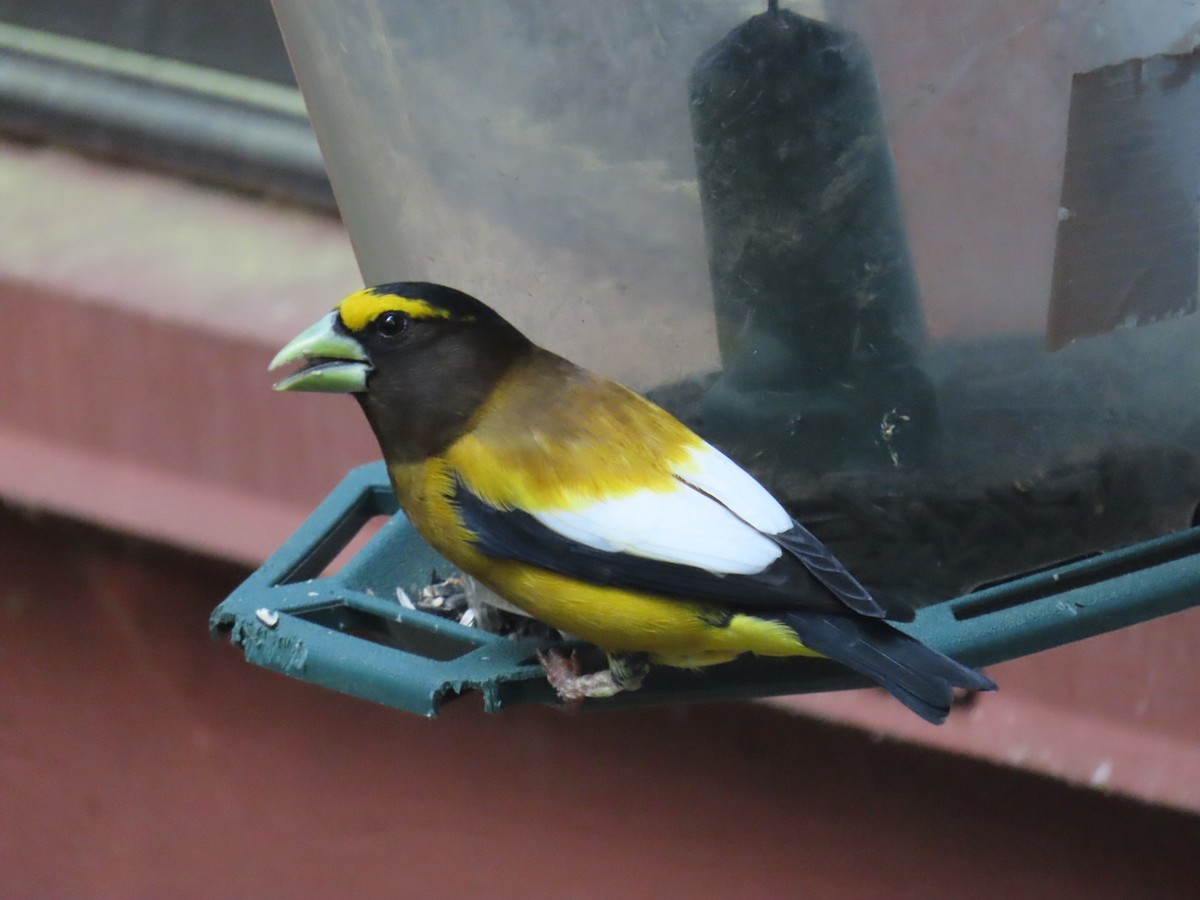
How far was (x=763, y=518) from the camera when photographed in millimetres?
1232

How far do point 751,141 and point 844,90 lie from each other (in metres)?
0.09

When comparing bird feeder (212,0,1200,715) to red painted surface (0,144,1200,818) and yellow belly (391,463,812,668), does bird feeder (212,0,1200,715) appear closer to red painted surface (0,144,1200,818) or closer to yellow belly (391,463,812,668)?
yellow belly (391,463,812,668)

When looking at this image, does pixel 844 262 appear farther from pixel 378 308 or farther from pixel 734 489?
pixel 378 308

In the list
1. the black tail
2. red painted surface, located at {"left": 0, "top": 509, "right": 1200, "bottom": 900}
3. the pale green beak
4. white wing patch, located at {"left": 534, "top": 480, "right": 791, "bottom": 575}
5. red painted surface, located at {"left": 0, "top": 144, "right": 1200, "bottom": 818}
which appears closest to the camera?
the black tail

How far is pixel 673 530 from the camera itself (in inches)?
48.8

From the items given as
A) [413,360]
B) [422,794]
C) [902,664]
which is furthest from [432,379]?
[422,794]

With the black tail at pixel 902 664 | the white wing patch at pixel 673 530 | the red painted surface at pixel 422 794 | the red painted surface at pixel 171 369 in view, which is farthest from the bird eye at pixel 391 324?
the red painted surface at pixel 422 794

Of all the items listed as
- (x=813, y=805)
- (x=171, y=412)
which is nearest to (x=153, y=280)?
(x=171, y=412)

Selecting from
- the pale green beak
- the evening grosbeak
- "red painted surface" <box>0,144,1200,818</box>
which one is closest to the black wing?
the evening grosbeak

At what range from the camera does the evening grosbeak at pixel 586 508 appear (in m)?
1.18

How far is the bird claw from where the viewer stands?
4.10 ft

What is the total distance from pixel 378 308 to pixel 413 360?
63 mm

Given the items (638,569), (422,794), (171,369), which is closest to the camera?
(638,569)

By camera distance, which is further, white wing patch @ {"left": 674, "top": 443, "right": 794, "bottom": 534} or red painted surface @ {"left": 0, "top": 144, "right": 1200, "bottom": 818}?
red painted surface @ {"left": 0, "top": 144, "right": 1200, "bottom": 818}
